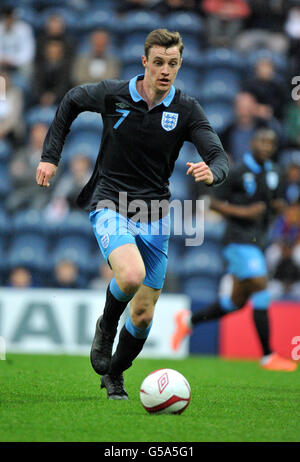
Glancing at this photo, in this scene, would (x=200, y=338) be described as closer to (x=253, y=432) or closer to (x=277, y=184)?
(x=277, y=184)

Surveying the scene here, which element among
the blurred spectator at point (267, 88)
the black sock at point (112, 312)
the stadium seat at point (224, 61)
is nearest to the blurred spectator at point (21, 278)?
the blurred spectator at point (267, 88)

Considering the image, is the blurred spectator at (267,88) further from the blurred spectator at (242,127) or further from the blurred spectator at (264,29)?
the blurred spectator at (264,29)

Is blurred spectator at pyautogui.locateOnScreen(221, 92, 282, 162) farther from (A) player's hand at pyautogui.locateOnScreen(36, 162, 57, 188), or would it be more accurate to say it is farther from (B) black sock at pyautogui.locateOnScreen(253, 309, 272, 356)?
(A) player's hand at pyautogui.locateOnScreen(36, 162, 57, 188)

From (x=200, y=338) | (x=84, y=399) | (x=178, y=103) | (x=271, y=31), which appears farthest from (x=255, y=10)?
(x=84, y=399)

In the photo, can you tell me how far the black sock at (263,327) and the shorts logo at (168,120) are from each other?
12.6 ft

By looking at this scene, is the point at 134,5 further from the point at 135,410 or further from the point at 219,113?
the point at 135,410

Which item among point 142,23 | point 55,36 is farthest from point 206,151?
point 142,23

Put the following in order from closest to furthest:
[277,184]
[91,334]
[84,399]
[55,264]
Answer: [84,399] < [277,184] < [91,334] < [55,264]

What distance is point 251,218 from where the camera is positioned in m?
9.16

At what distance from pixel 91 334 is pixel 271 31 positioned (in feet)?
22.0

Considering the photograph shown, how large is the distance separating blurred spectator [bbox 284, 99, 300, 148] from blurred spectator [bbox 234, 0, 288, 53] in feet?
5.03

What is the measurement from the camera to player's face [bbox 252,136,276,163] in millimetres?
→ 9141

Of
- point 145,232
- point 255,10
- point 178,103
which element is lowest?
point 145,232

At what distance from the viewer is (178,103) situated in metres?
5.70
